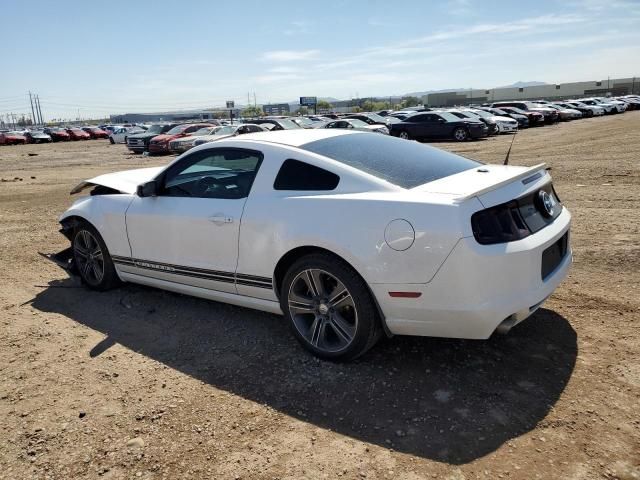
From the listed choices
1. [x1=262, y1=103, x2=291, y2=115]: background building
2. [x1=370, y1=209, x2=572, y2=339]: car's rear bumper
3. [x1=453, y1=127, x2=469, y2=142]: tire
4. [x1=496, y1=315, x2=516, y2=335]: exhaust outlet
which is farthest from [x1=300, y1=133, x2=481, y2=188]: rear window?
[x1=262, y1=103, x2=291, y2=115]: background building

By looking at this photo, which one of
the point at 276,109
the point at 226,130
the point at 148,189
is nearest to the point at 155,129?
the point at 226,130

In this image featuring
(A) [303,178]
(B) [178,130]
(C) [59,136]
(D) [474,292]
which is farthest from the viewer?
(C) [59,136]

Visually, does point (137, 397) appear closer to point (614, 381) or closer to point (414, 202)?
point (414, 202)

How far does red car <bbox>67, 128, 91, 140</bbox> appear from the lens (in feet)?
178

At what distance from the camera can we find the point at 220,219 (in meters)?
3.99

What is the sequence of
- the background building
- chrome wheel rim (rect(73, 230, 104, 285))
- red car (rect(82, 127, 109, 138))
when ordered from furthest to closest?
the background building → red car (rect(82, 127, 109, 138)) → chrome wheel rim (rect(73, 230, 104, 285))

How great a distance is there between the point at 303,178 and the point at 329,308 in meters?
0.95

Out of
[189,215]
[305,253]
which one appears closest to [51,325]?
[189,215]

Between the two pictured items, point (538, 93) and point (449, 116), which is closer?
point (449, 116)

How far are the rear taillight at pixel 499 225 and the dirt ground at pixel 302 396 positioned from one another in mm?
945

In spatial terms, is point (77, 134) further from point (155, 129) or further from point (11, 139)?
point (155, 129)

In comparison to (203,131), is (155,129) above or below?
above

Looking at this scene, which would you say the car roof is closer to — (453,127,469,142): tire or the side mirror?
the side mirror

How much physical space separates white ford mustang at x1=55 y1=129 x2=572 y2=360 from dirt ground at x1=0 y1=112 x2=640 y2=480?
0.36 meters
